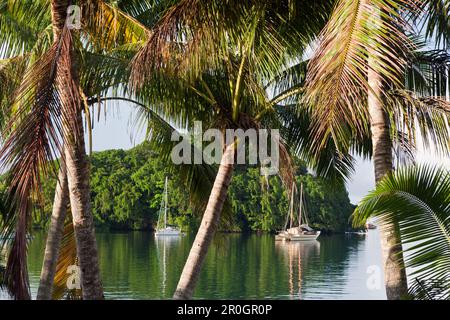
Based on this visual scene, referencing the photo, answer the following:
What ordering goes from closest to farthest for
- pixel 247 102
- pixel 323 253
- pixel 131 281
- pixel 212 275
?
pixel 247 102, pixel 131 281, pixel 212 275, pixel 323 253

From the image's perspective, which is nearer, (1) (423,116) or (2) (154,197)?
(1) (423,116)

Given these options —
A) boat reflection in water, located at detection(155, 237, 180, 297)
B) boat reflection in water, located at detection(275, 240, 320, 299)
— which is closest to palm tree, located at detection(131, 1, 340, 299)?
boat reflection in water, located at detection(275, 240, 320, 299)

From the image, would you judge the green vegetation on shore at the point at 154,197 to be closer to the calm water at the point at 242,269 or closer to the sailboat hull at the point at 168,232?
the sailboat hull at the point at 168,232

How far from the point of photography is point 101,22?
8.91 m

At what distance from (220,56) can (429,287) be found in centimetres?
399

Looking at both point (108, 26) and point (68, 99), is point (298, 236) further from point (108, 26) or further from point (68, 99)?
point (68, 99)

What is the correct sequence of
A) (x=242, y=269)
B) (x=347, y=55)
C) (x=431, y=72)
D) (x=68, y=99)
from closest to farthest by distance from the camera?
1. (x=347, y=55)
2. (x=68, y=99)
3. (x=431, y=72)
4. (x=242, y=269)

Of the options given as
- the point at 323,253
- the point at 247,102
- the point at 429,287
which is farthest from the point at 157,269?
the point at 429,287

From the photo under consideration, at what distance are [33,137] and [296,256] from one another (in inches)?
2006

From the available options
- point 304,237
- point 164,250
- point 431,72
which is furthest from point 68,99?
point 304,237

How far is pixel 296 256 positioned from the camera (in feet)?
184

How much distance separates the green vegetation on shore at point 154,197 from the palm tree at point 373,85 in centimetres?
5452
